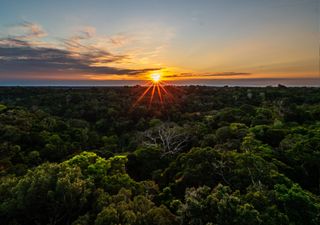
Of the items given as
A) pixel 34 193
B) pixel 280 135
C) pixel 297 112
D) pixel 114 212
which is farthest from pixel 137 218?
pixel 297 112

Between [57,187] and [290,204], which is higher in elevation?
[57,187]

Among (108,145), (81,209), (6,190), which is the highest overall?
(6,190)

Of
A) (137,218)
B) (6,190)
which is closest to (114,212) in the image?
(137,218)

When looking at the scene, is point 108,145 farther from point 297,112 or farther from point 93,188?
point 297,112

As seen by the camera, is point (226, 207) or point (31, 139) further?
point (31, 139)

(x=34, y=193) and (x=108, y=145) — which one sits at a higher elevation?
(x=34, y=193)

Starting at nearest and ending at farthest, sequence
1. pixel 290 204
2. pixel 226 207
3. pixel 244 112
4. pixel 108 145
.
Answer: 1. pixel 226 207
2. pixel 290 204
3. pixel 108 145
4. pixel 244 112

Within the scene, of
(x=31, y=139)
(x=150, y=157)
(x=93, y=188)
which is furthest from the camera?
(x=31, y=139)

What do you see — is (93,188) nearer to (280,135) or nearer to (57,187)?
(57,187)

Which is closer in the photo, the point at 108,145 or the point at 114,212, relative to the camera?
the point at 114,212
